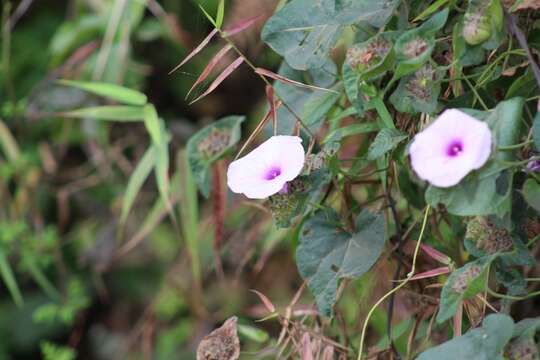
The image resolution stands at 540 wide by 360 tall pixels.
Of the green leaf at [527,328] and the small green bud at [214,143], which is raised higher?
the small green bud at [214,143]

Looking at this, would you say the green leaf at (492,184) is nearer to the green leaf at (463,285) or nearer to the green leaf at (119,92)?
the green leaf at (463,285)

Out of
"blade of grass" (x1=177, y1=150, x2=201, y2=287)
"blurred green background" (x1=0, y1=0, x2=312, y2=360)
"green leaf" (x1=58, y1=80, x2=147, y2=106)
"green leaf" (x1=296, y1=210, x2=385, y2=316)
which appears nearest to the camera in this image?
"green leaf" (x1=296, y1=210, x2=385, y2=316)

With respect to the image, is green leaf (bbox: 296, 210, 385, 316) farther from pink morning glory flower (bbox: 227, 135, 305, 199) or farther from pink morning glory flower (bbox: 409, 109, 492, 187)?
pink morning glory flower (bbox: 409, 109, 492, 187)

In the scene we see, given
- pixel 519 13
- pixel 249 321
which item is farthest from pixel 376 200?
pixel 249 321

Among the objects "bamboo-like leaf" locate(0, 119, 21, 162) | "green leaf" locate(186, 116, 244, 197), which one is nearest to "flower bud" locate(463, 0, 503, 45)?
"green leaf" locate(186, 116, 244, 197)

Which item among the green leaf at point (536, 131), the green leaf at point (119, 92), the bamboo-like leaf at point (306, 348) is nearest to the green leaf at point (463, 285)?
the green leaf at point (536, 131)

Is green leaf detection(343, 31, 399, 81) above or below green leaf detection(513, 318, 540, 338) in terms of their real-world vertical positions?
above
